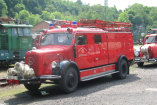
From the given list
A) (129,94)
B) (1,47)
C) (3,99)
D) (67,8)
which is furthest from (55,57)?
(67,8)

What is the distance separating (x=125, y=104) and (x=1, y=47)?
10340 mm

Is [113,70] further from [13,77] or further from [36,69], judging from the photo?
[13,77]

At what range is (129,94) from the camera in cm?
852

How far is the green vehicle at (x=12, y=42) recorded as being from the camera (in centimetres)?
1530

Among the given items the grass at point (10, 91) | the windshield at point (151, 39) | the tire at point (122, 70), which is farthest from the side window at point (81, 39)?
the windshield at point (151, 39)

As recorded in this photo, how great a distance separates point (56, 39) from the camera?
32.2 ft

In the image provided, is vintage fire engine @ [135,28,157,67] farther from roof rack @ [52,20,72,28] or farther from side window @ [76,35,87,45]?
side window @ [76,35,87,45]

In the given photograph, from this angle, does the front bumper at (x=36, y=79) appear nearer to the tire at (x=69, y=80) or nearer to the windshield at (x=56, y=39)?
the tire at (x=69, y=80)

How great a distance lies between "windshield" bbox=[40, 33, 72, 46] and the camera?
9.59m

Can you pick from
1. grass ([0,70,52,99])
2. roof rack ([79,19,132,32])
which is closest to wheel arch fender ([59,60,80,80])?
grass ([0,70,52,99])

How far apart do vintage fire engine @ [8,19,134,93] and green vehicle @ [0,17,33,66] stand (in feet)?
17.3

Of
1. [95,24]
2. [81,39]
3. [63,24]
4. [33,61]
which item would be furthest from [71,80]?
[95,24]

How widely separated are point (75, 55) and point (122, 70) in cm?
384

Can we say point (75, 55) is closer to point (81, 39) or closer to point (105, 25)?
point (81, 39)
